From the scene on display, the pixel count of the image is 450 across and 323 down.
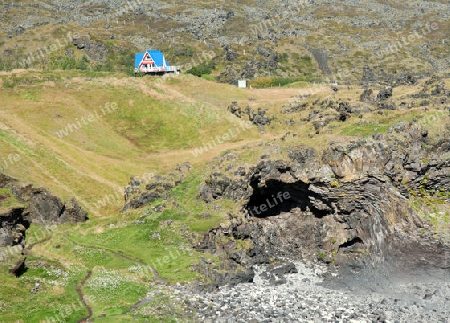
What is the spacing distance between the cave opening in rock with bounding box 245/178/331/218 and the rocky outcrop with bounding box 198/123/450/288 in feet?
0.42

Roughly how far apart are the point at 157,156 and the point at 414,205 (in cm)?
5780

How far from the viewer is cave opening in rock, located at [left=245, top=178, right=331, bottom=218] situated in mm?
51812

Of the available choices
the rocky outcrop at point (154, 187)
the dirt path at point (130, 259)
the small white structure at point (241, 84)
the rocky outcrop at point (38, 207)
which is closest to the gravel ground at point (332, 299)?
the dirt path at point (130, 259)

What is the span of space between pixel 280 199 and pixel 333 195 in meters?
8.01

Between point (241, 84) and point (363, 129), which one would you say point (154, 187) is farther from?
point (241, 84)

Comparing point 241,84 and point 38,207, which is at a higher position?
point 241,84

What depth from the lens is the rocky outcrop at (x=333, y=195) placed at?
46562 millimetres

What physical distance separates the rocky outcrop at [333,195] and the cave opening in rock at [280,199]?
0.13 m

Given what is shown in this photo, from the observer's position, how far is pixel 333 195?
162 feet

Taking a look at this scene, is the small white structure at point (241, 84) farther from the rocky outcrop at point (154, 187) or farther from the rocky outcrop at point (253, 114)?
the rocky outcrop at point (154, 187)

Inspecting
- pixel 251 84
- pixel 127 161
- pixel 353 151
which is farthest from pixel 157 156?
pixel 251 84

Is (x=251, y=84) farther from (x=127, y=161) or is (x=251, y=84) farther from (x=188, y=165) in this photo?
(x=188, y=165)

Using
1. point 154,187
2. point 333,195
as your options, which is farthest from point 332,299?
point 154,187

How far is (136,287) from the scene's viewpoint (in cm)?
4131
